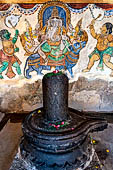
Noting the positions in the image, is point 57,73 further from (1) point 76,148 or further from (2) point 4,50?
(2) point 4,50

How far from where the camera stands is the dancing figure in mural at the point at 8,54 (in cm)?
397

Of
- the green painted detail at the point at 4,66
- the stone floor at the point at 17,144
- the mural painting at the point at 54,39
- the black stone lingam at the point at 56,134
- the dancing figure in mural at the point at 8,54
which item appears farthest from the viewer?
the green painted detail at the point at 4,66

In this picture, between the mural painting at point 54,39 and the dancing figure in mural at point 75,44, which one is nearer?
the mural painting at point 54,39

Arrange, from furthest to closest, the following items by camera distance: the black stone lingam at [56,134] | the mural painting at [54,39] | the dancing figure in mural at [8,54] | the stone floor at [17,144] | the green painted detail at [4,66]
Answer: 1. the green painted detail at [4,66]
2. the dancing figure in mural at [8,54]
3. the mural painting at [54,39]
4. the stone floor at [17,144]
5. the black stone lingam at [56,134]

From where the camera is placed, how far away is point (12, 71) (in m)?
4.14

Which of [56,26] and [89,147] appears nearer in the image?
[89,147]

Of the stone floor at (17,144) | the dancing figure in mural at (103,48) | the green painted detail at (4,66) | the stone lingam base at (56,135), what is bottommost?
the stone floor at (17,144)

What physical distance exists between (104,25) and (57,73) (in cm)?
263

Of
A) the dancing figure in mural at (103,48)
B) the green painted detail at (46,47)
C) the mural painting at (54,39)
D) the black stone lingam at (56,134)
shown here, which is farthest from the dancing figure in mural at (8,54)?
the black stone lingam at (56,134)

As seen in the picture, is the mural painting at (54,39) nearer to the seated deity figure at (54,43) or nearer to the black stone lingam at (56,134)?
the seated deity figure at (54,43)

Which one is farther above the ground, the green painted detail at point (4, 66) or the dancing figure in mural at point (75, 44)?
the dancing figure in mural at point (75, 44)

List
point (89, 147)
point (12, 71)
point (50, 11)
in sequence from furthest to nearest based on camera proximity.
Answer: point (12, 71)
point (50, 11)
point (89, 147)

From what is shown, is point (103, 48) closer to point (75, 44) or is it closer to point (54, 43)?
point (75, 44)

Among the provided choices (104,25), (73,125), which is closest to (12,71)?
(104,25)
